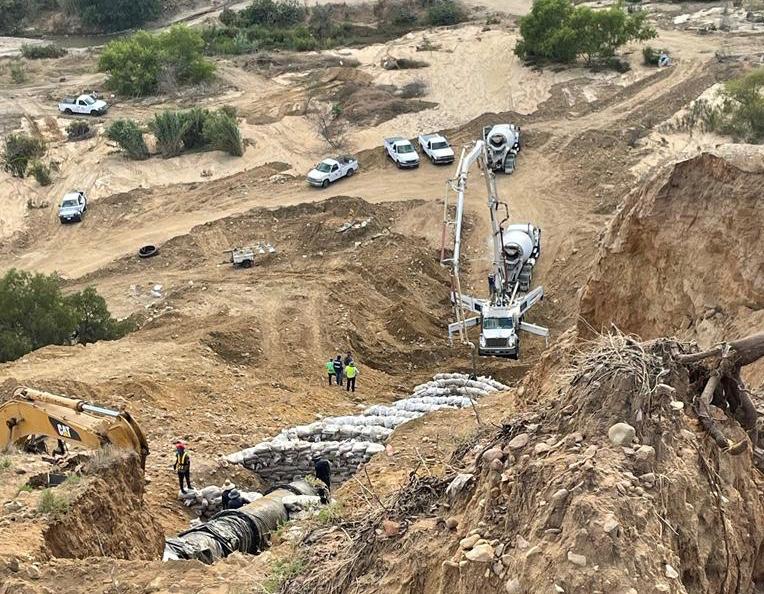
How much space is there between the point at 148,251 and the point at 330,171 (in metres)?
8.03

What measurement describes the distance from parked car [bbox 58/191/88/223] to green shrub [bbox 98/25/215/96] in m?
13.9

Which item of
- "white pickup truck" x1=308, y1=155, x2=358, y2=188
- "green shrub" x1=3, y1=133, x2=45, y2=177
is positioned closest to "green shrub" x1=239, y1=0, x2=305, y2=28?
"green shrub" x1=3, y1=133, x2=45, y2=177

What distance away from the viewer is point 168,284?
27750 mm

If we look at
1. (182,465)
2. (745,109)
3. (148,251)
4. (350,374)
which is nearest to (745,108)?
(745,109)

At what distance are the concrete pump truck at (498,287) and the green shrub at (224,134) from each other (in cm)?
1500

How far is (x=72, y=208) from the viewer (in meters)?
33.2

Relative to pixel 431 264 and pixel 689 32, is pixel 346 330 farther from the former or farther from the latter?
pixel 689 32

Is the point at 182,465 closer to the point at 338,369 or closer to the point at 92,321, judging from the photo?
the point at 338,369

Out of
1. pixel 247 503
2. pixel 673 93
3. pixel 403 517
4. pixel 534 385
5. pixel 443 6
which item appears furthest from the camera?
Result: pixel 443 6

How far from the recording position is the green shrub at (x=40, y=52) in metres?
56.5

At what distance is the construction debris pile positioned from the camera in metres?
15.9

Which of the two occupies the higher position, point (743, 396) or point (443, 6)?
point (743, 396)

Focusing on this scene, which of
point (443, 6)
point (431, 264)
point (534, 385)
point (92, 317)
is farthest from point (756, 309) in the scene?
point (443, 6)

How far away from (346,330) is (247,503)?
10684 mm
